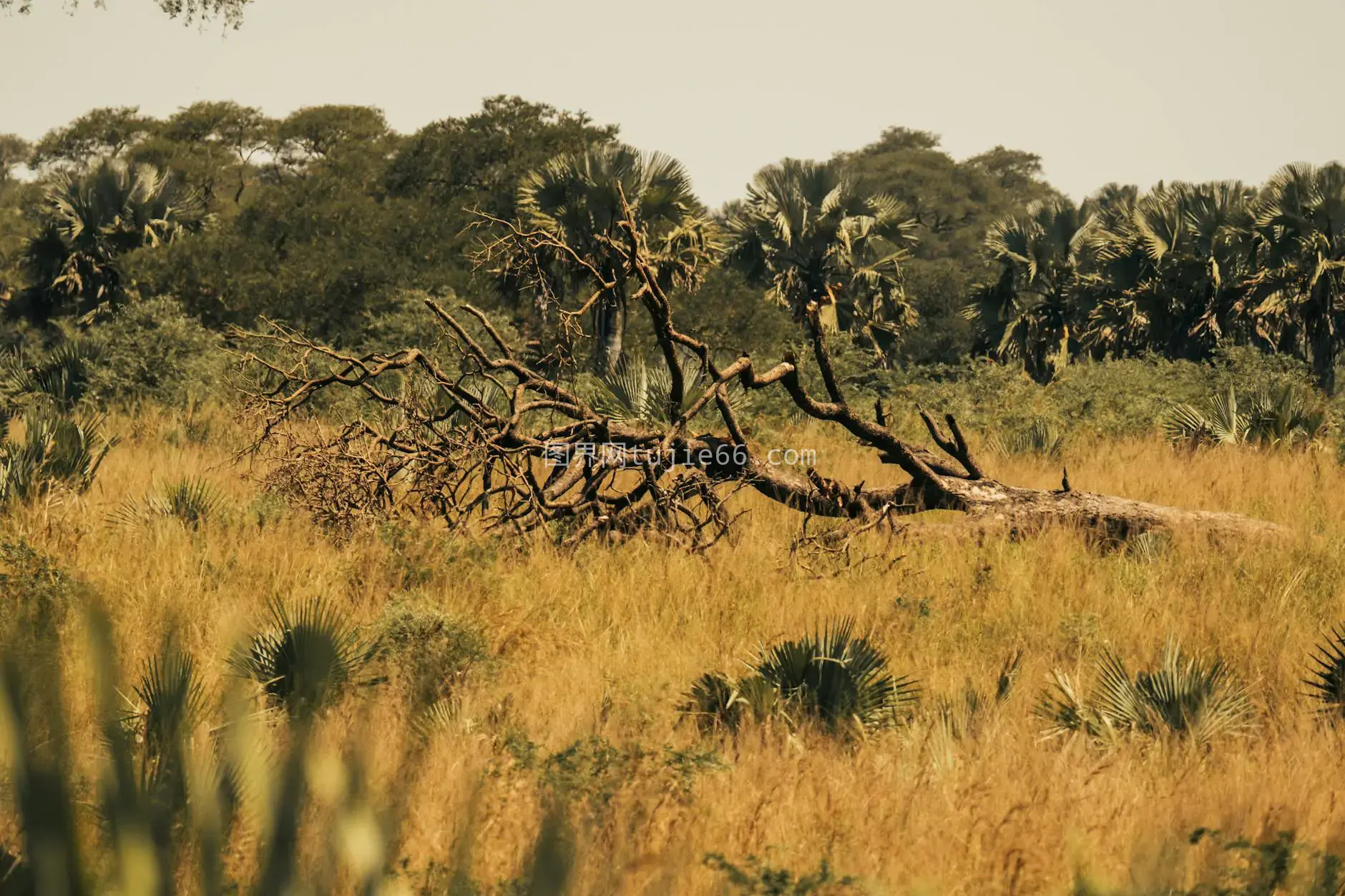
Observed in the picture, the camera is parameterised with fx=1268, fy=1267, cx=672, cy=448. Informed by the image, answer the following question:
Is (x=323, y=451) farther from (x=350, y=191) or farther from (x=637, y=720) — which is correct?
(x=350, y=191)

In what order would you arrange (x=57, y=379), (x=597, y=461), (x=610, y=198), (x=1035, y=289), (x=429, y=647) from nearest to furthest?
(x=429, y=647) < (x=597, y=461) < (x=57, y=379) < (x=610, y=198) < (x=1035, y=289)

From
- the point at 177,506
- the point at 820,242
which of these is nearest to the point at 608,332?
the point at 820,242

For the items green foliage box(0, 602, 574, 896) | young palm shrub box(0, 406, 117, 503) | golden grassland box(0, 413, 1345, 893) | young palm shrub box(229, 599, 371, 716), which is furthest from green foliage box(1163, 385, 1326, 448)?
green foliage box(0, 602, 574, 896)

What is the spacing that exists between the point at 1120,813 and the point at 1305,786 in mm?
717

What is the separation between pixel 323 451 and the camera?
7.46 metres

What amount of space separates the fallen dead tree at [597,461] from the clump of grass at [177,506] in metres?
0.53

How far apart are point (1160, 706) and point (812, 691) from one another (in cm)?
A: 134

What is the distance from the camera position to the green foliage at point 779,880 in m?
3.15

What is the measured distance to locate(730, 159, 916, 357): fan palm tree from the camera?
103 feet

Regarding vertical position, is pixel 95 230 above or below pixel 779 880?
above

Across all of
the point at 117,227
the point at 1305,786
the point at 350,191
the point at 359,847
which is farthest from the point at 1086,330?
the point at 359,847

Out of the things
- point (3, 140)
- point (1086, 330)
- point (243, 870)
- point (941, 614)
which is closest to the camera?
point (243, 870)

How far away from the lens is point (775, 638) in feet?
18.6

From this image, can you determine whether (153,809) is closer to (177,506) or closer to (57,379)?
(177,506)
